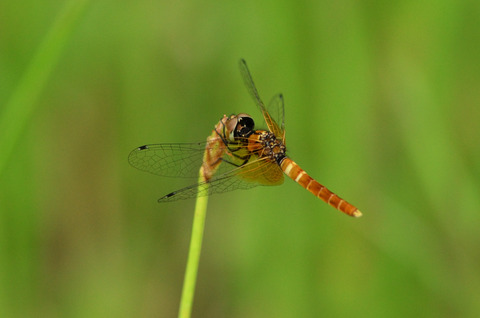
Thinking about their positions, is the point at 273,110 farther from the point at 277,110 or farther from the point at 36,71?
the point at 36,71

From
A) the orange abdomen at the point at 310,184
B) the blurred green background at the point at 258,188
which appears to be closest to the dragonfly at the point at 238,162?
the orange abdomen at the point at 310,184

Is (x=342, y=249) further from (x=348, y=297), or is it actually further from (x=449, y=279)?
(x=449, y=279)

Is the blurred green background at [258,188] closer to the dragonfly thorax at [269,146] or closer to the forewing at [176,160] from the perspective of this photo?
the dragonfly thorax at [269,146]

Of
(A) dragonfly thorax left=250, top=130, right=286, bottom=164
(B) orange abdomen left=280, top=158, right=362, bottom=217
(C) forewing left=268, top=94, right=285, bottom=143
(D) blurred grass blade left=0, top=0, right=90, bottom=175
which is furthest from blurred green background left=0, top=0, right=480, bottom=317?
(D) blurred grass blade left=0, top=0, right=90, bottom=175

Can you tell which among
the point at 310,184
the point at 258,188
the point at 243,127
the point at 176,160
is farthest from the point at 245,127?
the point at 258,188

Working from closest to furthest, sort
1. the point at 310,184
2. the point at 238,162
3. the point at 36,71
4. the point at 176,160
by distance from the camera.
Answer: the point at 36,71 < the point at 238,162 < the point at 176,160 < the point at 310,184

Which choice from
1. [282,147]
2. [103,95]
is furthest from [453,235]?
[103,95]
